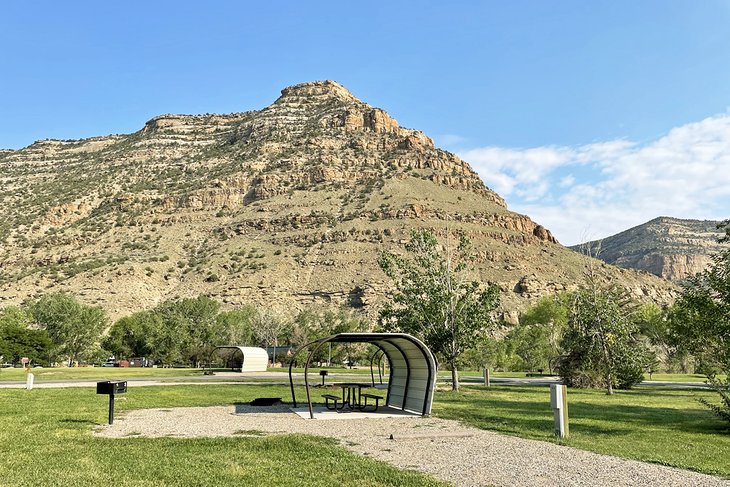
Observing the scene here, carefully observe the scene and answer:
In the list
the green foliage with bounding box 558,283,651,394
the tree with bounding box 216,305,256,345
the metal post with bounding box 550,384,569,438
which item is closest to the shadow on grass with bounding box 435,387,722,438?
the metal post with bounding box 550,384,569,438

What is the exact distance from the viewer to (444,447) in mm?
10148

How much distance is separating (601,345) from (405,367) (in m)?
13.5

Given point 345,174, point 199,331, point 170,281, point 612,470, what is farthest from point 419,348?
point 345,174

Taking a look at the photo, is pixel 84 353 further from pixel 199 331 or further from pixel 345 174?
pixel 345 174

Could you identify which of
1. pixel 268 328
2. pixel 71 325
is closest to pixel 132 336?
pixel 71 325

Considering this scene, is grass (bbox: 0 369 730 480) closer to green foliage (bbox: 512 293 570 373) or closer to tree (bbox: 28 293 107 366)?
green foliage (bbox: 512 293 570 373)

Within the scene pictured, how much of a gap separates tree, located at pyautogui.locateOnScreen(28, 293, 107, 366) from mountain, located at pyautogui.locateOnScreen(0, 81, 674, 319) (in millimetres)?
19639

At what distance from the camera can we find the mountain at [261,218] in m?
82.8

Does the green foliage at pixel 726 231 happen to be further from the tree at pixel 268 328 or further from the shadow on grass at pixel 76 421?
the tree at pixel 268 328

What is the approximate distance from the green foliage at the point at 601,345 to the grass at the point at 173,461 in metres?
19.8

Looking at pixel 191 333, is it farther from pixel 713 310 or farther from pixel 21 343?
pixel 713 310

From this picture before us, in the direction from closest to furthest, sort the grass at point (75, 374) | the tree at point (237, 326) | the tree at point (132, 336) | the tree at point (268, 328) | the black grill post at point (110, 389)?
the black grill post at point (110, 389)
the grass at point (75, 374)
the tree at point (132, 336)
the tree at point (237, 326)
the tree at point (268, 328)

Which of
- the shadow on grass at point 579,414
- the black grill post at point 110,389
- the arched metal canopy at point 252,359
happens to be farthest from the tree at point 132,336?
the black grill post at point 110,389

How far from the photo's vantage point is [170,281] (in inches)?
3297
